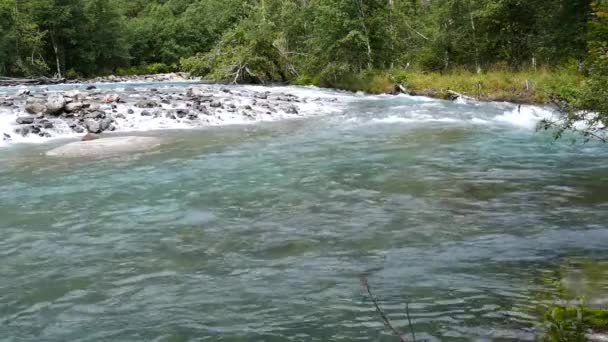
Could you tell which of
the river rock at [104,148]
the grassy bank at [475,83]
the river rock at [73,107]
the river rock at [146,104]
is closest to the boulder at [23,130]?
the river rock at [73,107]

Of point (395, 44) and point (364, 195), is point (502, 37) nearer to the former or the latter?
point (395, 44)

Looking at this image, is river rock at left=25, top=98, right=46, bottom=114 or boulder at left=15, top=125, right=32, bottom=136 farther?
river rock at left=25, top=98, right=46, bottom=114

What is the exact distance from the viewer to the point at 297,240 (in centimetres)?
675

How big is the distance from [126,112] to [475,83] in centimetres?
1451

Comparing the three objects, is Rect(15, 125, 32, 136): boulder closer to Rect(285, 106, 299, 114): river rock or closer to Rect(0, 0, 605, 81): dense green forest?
Rect(285, 106, 299, 114): river rock

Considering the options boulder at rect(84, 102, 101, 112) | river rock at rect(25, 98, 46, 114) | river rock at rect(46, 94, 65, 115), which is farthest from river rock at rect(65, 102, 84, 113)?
river rock at rect(25, 98, 46, 114)

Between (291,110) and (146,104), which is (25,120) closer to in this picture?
(146,104)

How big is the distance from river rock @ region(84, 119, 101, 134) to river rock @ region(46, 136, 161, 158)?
314cm

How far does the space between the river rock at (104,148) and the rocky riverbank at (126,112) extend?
10.6 ft

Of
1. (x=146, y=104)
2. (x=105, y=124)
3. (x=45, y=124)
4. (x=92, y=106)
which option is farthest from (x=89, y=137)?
(x=146, y=104)

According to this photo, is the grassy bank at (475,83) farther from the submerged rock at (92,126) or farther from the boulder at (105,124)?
the submerged rock at (92,126)

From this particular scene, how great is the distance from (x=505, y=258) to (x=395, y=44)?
29034 mm

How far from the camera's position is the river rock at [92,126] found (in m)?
18.0

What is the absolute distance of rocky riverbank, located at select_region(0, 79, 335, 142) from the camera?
17.9m
